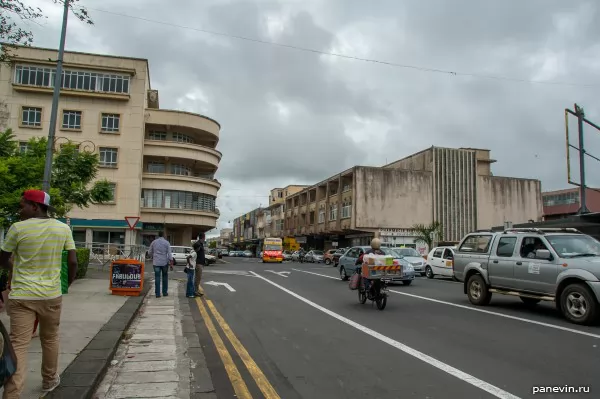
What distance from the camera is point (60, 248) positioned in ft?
14.7

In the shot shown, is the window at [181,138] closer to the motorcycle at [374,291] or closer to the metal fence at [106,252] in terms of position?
the metal fence at [106,252]

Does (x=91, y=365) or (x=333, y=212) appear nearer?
(x=91, y=365)

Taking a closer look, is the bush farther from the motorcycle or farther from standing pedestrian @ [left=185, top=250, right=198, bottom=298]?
the motorcycle

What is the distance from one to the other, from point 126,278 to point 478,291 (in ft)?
30.1

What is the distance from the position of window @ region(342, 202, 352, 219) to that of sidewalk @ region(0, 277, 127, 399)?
1558 inches

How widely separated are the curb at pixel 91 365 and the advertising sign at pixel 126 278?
162 inches

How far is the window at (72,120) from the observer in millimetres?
44031

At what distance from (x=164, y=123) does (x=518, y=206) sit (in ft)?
136

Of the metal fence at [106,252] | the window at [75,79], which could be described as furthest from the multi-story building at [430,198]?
the metal fence at [106,252]

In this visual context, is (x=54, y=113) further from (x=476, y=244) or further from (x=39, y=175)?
(x=476, y=244)

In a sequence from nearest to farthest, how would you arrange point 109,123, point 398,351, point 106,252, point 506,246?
point 398,351, point 506,246, point 106,252, point 109,123

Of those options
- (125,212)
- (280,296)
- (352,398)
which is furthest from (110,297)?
(125,212)

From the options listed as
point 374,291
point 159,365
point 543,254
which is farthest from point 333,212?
point 159,365

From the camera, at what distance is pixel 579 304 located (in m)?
8.90
